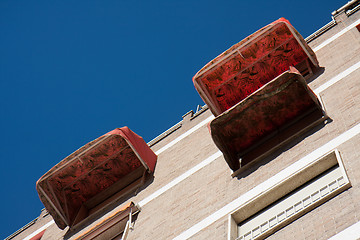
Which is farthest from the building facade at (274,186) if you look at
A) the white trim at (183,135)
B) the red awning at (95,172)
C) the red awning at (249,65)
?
the red awning at (249,65)

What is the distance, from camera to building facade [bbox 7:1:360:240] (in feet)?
33.4

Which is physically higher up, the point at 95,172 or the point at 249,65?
the point at 249,65

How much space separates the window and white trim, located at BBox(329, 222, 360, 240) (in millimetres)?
1602

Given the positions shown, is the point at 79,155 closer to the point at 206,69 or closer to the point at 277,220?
the point at 206,69

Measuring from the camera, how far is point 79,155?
58.4ft

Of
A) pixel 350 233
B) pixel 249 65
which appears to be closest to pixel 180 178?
pixel 249 65

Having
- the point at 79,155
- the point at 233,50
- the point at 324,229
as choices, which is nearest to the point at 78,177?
the point at 79,155

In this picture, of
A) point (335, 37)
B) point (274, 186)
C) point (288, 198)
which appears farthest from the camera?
point (335, 37)

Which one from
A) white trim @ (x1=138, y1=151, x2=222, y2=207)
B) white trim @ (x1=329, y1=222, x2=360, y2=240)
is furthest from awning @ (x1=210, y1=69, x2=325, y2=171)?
white trim @ (x1=329, y1=222, x2=360, y2=240)

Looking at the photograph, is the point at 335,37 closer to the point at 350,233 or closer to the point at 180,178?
the point at 180,178

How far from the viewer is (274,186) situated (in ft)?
38.9

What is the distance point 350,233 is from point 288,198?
113 inches

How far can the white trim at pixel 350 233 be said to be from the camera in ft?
28.4

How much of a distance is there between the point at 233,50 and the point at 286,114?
117 inches
